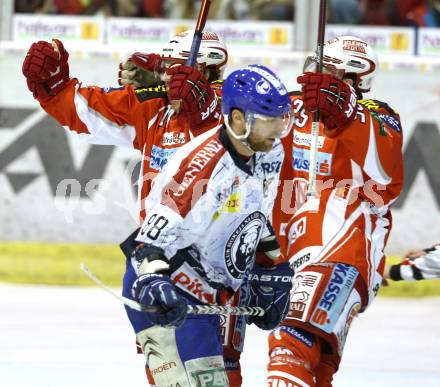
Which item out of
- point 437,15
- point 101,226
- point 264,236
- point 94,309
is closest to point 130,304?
point 264,236

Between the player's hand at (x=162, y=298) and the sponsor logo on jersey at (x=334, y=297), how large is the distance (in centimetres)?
119

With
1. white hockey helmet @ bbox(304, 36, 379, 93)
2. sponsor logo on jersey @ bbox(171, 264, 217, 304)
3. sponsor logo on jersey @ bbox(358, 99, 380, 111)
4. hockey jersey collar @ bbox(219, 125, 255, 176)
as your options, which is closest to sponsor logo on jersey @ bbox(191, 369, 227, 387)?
sponsor logo on jersey @ bbox(171, 264, 217, 304)

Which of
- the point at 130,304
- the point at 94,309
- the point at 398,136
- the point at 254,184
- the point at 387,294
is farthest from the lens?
the point at 387,294

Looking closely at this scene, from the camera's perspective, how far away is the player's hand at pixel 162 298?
3.73 m

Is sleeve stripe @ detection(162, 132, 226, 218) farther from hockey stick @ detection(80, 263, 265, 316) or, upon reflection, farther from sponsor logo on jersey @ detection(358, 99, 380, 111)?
sponsor logo on jersey @ detection(358, 99, 380, 111)

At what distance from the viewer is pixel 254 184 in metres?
4.09

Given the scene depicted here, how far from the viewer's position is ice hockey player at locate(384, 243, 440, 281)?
5348mm

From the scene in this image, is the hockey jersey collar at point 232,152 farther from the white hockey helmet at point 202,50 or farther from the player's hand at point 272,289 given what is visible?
the white hockey helmet at point 202,50

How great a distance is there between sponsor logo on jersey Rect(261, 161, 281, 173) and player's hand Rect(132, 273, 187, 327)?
564 mm

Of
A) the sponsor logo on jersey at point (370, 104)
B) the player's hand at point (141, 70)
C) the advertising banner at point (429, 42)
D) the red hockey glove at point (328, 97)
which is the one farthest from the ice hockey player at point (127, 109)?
the advertising banner at point (429, 42)

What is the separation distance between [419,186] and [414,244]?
0.37 metres

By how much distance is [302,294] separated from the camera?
4.95 metres

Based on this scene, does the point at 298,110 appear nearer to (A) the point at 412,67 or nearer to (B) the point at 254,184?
(B) the point at 254,184

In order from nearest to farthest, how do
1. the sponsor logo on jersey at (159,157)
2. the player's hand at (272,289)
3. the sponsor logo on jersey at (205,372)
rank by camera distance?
the sponsor logo on jersey at (205,372), the player's hand at (272,289), the sponsor logo on jersey at (159,157)
